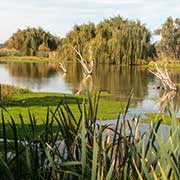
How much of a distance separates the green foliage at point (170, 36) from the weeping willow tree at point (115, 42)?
1053 centimetres

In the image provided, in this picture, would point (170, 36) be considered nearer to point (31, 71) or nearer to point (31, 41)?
point (31, 41)

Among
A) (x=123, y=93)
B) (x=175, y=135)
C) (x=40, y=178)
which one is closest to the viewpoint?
(x=175, y=135)

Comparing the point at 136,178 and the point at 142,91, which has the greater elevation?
the point at 136,178

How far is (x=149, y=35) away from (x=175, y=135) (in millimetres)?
47312

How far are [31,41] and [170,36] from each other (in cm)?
2193

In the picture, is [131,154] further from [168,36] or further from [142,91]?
[168,36]

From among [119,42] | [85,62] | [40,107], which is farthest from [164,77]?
[119,42]

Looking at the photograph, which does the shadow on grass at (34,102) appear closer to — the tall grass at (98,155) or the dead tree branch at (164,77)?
the dead tree branch at (164,77)

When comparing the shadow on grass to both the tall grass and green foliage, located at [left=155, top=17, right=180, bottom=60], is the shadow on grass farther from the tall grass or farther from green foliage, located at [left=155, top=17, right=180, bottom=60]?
green foliage, located at [left=155, top=17, right=180, bottom=60]

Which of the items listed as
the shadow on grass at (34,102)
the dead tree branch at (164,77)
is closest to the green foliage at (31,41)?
the dead tree branch at (164,77)

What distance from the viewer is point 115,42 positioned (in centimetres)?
4328

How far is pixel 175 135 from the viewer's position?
5.19 ft

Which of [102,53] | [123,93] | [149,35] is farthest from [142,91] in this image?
[149,35]

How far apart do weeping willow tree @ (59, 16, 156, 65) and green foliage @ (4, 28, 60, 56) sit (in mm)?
18091
